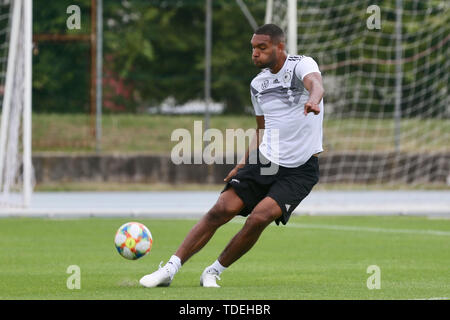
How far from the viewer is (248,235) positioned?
8.39 meters

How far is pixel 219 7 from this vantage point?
87.4 ft

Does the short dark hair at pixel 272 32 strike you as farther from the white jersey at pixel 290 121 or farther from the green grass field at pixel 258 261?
the green grass field at pixel 258 261

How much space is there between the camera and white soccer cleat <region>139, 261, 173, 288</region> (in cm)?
815

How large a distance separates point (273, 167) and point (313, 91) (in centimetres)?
92

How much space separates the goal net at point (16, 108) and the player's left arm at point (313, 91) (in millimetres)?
8452

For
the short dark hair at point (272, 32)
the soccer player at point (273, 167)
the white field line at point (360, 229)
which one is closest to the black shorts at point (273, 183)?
the soccer player at point (273, 167)

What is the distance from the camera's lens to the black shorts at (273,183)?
837cm

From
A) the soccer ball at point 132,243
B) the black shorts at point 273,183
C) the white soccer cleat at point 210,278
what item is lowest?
the white soccer cleat at point 210,278

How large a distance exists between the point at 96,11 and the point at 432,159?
301 inches

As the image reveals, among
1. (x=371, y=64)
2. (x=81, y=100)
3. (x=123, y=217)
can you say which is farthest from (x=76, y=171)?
(x=371, y=64)

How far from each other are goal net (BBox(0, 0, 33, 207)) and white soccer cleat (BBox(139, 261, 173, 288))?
26.4ft

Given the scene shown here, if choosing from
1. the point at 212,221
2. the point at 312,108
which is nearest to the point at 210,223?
the point at 212,221

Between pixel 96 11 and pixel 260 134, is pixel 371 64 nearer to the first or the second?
pixel 96 11

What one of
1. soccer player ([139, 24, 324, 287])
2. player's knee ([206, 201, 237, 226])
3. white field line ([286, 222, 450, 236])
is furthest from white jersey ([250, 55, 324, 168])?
white field line ([286, 222, 450, 236])
